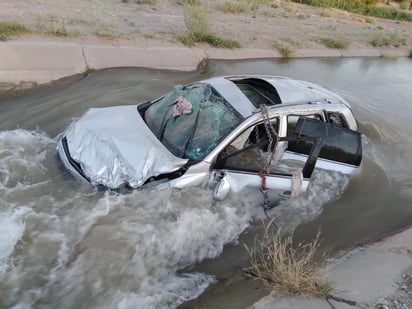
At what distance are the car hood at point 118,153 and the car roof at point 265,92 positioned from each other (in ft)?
3.83

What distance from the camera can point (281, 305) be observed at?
4238 mm

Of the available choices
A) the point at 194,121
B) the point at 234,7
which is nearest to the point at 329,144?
the point at 194,121

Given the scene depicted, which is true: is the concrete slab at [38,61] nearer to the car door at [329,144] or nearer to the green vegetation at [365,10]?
the car door at [329,144]

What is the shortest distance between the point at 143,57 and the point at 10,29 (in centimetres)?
341

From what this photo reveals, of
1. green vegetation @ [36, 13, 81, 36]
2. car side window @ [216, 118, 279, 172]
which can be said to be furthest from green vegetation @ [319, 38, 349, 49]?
car side window @ [216, 118, 279, 172]

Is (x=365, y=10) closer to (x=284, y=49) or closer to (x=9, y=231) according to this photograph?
(x=284, y=49)

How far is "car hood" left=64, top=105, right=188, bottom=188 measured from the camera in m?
5.22

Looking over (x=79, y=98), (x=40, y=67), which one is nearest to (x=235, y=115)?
(x=79, y=98)

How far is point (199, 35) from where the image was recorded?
46.4ft

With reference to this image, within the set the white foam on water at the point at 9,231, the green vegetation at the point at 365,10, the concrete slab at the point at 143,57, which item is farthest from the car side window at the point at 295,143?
the green vegetation at the point at 365,10

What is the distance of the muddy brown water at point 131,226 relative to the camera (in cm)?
464

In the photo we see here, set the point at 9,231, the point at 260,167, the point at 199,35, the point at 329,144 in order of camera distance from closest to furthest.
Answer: the point at 9,231
the point at 260,167
the point at 329,144
the point at 199,35

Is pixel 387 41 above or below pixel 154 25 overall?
above

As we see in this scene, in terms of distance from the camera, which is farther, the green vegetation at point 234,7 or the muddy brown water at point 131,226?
the green vegetation at point 234,7
